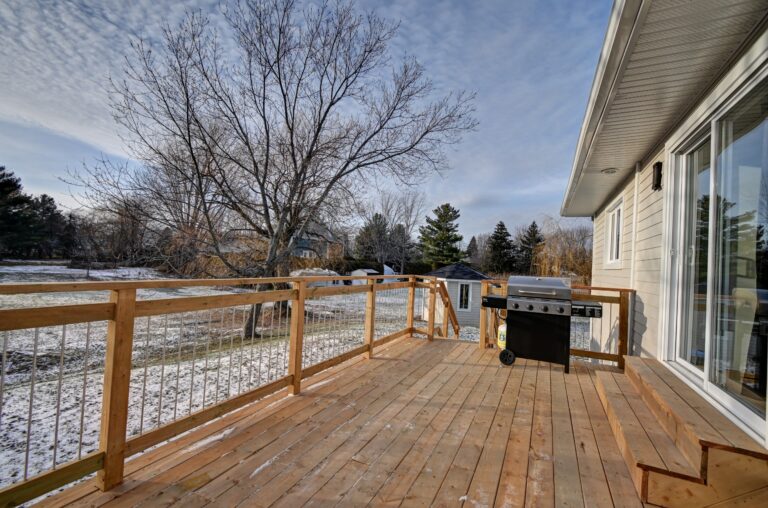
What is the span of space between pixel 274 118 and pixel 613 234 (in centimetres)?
783

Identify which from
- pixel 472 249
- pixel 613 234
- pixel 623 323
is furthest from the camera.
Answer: pixel 472 249

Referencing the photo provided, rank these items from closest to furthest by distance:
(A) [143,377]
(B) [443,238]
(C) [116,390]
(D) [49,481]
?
1. (D) [49,481]
2. (C) [116,390]
3. (A) [143,377]
4. (B) [443,238]

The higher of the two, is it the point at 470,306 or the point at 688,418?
the point at 688,418

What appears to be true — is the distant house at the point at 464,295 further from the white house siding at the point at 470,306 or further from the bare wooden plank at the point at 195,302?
the bare wooden plank at the point at 195,302

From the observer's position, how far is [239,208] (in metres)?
8.84

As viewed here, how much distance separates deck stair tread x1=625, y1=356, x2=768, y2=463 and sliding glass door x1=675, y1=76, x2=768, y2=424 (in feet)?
0.38

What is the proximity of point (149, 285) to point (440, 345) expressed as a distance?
4096 millimetres

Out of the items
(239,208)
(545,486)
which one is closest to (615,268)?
(545,486)

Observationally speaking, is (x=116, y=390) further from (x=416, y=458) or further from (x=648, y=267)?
(x=648, y=267)

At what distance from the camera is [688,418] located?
1971 millimetres

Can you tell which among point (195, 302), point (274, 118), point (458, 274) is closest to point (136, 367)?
point (195, 302)

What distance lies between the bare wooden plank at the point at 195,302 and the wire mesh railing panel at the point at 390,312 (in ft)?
8.49

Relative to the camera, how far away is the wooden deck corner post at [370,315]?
416 centimetres

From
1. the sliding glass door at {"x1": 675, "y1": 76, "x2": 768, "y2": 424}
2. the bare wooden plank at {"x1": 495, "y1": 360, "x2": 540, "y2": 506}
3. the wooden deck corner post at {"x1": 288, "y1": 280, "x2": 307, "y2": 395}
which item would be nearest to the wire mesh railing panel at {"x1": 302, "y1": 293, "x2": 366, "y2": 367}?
the wooden deck corner post at {"x1": 288, "y1": 280, "x2": 307, "y2": 395}
